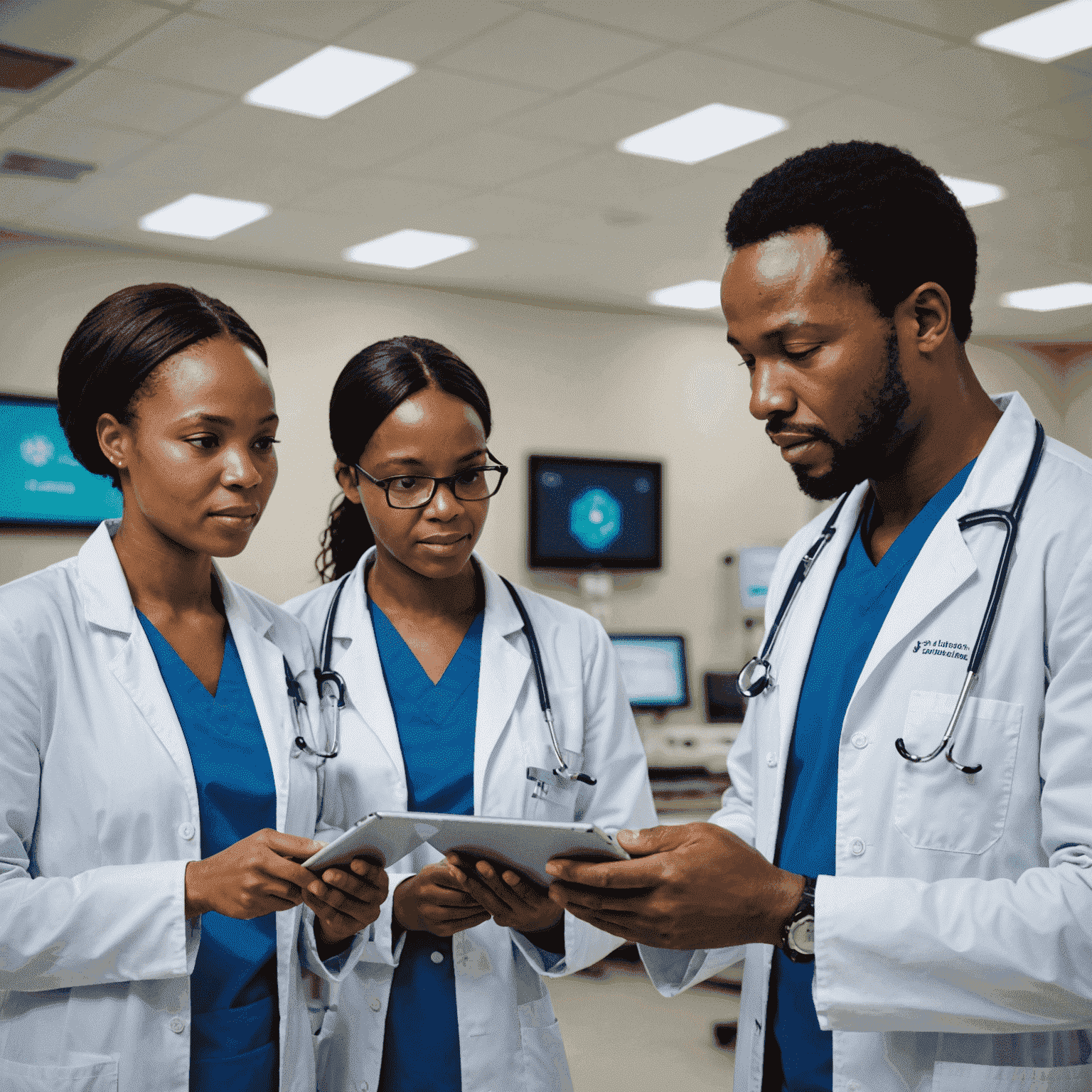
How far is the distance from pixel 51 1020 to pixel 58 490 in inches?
169

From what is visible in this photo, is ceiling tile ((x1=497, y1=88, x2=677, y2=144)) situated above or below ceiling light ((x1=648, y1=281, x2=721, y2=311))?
above

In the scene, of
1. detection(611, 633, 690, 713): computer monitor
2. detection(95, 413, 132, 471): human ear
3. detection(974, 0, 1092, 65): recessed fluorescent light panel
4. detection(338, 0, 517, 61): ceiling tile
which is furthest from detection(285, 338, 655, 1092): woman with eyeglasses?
detection(611, 633, 690, 713): computer monitor

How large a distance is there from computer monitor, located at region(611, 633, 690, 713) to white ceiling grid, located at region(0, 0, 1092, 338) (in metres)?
1.86

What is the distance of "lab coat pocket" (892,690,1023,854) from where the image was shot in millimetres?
1166

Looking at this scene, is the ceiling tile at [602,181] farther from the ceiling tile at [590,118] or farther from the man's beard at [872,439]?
the man's beard at [872,439]

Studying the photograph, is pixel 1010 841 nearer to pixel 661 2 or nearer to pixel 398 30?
pixel 661 2

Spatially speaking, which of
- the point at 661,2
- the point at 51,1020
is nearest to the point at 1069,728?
the point at 51,1020

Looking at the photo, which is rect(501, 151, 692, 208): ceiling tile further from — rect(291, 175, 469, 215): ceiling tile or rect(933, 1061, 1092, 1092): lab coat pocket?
rect(933, 1061, 1092, 1092): lab coat pocket

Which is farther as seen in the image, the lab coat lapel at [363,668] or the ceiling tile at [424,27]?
the ceiling tile at [424,27]

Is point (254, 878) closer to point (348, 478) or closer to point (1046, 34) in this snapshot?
point (348, 478)

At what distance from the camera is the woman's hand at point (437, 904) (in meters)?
1.44

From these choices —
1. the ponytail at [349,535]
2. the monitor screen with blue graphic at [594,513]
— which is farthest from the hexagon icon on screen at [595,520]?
the ponytail at [349,535]

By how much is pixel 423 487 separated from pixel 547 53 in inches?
89.2

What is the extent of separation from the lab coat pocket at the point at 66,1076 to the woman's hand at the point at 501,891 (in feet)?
1.41
